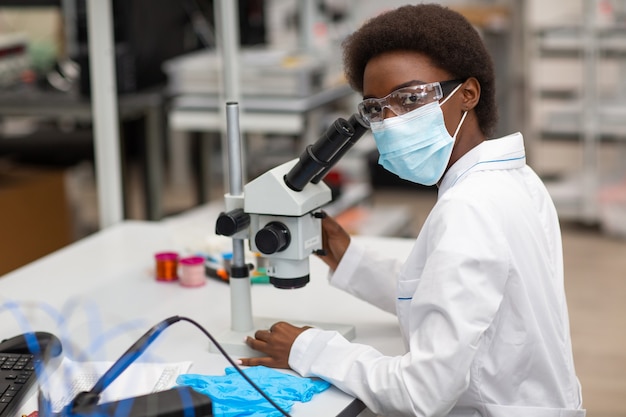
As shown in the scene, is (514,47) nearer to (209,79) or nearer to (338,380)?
(209,79)

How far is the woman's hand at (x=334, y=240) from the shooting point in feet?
5.78

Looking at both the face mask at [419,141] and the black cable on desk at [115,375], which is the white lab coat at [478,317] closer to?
the face mask at [419,141]

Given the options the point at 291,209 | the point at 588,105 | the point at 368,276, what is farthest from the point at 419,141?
the point at 588,105

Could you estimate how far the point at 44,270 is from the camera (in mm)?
2098

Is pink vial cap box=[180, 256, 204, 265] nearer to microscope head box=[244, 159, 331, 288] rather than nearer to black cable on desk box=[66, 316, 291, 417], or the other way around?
microscope head box=[244, 159, 331, 288]

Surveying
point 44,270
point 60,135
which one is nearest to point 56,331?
point 44,270

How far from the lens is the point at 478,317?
1.31 m

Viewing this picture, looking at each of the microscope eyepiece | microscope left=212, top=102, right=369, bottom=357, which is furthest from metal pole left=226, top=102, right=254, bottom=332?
the microscope eyepiece

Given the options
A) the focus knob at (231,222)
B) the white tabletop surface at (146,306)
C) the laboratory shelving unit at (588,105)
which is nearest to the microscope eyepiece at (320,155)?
the focus knob at (231,222)

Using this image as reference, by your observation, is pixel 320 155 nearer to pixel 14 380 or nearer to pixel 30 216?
pixel 14 380

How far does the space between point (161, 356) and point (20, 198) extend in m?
2.41

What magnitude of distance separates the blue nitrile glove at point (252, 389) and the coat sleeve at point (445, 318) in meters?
0.07

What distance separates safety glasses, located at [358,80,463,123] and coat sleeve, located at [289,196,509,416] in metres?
0.18

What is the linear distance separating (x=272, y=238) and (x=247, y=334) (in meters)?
0.22
